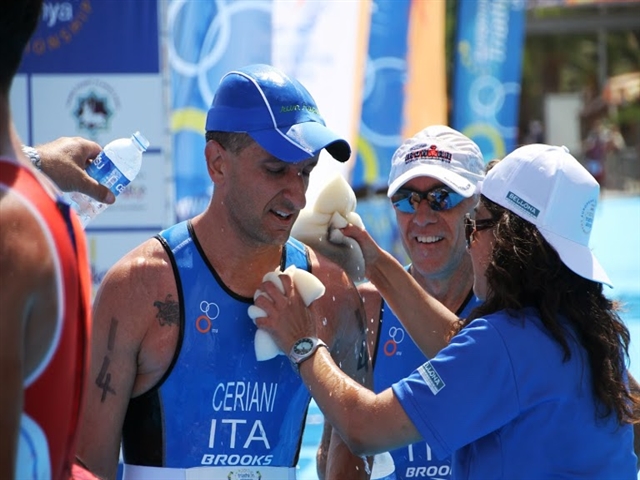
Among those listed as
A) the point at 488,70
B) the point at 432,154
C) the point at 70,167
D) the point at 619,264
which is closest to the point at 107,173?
the point at 70,167

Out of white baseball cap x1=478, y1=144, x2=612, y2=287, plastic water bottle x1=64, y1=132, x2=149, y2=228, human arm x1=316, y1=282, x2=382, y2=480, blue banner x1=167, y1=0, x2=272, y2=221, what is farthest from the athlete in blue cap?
blue banner x1=167, y1=0, x2=272, y2=221

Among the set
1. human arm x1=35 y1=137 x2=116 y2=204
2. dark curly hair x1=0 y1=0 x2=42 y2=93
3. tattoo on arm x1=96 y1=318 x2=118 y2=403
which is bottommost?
tattoo on arm x1=96 y1=318 x2=118 y2=403

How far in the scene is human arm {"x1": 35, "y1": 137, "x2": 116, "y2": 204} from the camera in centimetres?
275

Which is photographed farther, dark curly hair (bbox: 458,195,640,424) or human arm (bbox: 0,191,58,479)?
dark curly hair (bbox: 458,195,640,424)

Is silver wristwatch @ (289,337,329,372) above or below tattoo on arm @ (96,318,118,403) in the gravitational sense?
above

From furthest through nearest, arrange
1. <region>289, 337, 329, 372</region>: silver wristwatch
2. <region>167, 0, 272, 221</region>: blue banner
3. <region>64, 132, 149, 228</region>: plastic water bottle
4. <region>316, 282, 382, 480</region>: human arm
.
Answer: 1. <region>167, 0, 272, 221</region>: blue banner
2. <region>316, 282, 382, 480</region>: human arm
3. <region>64, 132, 149, 228</region>: plastic water bottle
4. <region>289, 337, 329, 372</region>: silver wristwatch

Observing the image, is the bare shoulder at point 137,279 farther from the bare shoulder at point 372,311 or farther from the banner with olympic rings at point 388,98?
the banner with olympic rings at point 388,98

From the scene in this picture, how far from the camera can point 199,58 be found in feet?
25.3

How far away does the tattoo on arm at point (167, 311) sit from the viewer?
2.83m

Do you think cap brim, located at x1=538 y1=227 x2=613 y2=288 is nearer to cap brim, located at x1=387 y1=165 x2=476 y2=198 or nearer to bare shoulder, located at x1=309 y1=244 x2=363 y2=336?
bare shoulder, located at x1=309 y1=244 x2=363 y2=336

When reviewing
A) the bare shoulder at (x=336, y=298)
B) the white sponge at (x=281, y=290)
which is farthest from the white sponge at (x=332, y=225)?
the white sponge at (x=281, y=290)

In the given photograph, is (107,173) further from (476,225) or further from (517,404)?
(517,404)

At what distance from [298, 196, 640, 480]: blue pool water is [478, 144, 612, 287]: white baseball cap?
193cm

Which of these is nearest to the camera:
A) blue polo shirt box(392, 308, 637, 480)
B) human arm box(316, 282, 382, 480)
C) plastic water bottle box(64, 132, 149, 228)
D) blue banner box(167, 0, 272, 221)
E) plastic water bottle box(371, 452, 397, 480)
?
blue polo shirt box(392, 308, 637, 480)
